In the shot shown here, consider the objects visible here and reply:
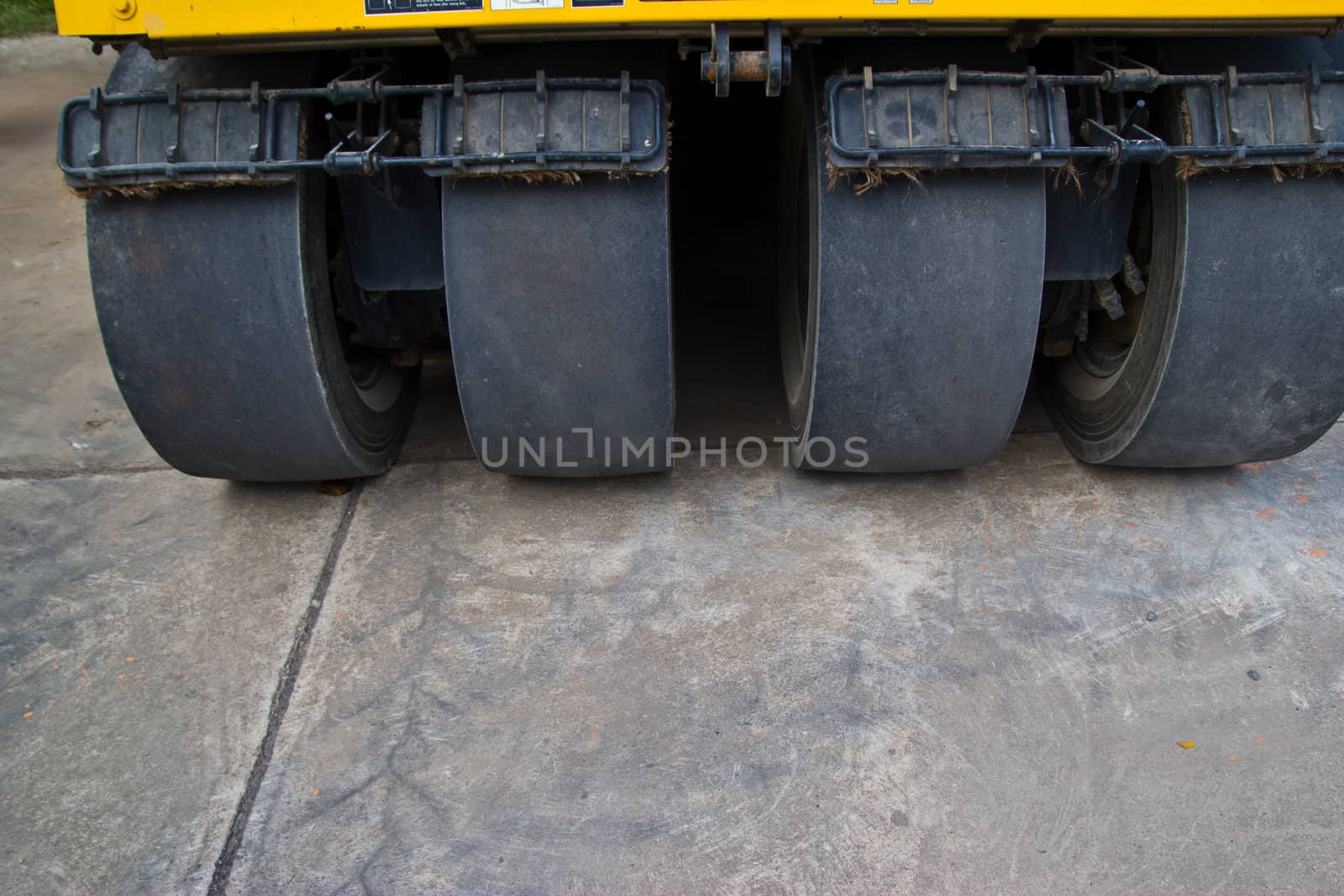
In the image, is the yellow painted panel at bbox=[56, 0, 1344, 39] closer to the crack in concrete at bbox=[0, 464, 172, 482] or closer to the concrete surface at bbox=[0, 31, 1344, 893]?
the concrete surface at bbox=[0, 31, 1344, 893]

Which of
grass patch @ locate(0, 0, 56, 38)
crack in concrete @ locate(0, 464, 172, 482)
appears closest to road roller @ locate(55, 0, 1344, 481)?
crack in concrete @ locate(0, 464, 172, 482)

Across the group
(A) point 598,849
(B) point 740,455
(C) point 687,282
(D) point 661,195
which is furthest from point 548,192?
(C) point 687,282

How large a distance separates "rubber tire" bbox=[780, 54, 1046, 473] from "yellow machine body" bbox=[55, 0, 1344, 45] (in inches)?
15.6

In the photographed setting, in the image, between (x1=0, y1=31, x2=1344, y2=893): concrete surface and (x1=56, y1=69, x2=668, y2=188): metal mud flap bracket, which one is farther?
(x1=56, y1=69, x2=668, y2=188): metal mud flap bracket

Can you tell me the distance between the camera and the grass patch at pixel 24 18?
25.2 ft

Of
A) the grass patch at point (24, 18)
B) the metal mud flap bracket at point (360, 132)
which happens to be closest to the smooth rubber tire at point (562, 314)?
the metal mud flap bracket at point (360, 132)

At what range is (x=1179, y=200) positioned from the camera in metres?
2.59

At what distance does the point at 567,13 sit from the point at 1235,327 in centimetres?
173

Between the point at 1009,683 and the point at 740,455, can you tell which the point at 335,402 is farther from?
the point at 1009,683

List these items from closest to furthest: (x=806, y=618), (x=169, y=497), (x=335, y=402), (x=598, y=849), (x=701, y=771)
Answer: (x=598, y=849) → (x=701, y=771) → (x=806, y=618) → (x=335, y=402) → (x=169, y=497)

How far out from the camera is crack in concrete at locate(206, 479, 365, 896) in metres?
2.16

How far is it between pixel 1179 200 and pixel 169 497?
2865 mm

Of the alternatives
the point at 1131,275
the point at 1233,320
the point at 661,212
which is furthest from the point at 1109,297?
the point at 661,212

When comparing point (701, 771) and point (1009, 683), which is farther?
point (1009, 683)
